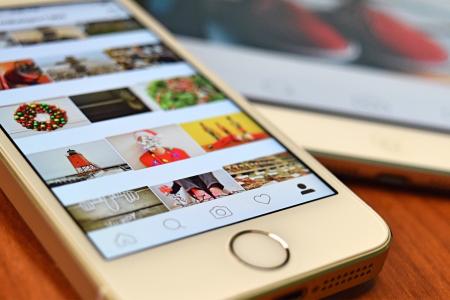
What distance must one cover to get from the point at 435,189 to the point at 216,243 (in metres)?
0.20

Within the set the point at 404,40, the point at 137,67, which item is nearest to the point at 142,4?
the point at 137,67

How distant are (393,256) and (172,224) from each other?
0.49 feet

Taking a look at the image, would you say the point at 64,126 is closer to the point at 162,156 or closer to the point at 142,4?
the point at 162,156

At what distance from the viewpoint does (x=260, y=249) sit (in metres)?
0.34

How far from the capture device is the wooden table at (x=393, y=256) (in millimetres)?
337

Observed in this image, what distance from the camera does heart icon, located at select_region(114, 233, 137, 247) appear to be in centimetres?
→ 33

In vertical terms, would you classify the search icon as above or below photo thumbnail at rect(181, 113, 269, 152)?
below

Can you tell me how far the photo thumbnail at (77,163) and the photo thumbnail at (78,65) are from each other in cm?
7

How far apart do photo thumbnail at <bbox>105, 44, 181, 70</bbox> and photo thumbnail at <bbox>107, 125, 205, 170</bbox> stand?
74 mm

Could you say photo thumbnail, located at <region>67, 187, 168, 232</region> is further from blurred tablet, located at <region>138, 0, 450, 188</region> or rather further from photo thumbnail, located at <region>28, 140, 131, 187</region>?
blurred tablet, located at <region>138, 0, 450, 188</region>

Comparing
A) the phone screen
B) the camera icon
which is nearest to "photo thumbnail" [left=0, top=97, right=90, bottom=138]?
the phone screen

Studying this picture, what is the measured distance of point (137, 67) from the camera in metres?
0.46

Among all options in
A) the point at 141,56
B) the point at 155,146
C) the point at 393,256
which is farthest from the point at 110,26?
the point at 393,256

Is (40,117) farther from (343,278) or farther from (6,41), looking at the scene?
(343,278)
